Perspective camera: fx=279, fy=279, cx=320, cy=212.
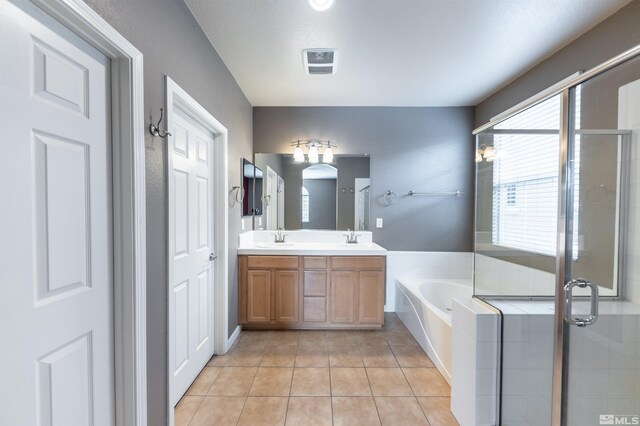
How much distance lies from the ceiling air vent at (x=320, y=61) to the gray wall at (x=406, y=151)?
87cm

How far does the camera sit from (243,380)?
202 cm

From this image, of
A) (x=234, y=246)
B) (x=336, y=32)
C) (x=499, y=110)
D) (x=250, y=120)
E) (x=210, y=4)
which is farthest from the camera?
(x=250, y=120)

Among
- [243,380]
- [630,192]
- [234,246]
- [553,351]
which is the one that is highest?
[630,192]

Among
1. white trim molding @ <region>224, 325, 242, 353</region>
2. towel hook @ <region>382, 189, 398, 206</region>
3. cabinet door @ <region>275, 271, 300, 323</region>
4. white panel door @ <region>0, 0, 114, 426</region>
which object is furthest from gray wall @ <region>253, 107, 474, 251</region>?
white panel door @ <region>0, 0, 114, 426</region>

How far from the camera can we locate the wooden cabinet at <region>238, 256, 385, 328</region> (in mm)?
2752

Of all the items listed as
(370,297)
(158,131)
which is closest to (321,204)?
(370,297)

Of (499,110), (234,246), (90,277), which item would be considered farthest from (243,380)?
(499,110)

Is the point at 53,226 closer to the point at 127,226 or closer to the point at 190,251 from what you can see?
the point at 127,226

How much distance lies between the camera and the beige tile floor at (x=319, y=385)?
5.51 ft

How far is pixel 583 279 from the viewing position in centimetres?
143

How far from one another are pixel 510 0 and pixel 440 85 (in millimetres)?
1097

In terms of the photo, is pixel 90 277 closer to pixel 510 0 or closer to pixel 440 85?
pixel 510 0

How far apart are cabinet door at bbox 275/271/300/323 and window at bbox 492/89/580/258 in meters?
1.80

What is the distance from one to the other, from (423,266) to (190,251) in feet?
8.33
